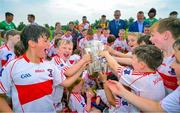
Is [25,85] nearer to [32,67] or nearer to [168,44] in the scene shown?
[32,67]

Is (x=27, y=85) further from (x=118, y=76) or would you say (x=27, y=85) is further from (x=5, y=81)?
(x=118, y=76)

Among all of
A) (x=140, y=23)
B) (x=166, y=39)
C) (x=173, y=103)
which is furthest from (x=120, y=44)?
(x=173, y=103)

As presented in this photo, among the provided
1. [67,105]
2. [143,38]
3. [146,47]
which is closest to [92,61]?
[146,47]

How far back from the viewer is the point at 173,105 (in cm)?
274

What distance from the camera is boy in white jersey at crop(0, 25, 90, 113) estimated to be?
3.34 m

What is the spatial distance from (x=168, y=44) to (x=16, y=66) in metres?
1.71

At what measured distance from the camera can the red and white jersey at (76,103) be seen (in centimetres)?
486

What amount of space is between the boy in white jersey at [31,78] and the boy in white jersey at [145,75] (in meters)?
0.84

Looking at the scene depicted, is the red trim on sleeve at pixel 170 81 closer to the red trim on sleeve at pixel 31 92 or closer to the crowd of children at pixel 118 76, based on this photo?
the crowd of children at pixel 118 76

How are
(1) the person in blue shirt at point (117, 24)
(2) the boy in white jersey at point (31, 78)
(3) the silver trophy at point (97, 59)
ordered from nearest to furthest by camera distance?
1. (2) the boy in white jersey at point (31, 78)
2. (3) the silver trophy at point (97, 59)
3. (1) the person in blue shirt at point (117, 24)

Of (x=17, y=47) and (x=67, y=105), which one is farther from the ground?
(x=17, y=47)

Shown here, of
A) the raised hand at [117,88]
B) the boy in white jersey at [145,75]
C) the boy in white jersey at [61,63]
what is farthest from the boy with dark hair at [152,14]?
the raised hand at [117,88]

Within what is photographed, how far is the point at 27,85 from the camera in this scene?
3369mm

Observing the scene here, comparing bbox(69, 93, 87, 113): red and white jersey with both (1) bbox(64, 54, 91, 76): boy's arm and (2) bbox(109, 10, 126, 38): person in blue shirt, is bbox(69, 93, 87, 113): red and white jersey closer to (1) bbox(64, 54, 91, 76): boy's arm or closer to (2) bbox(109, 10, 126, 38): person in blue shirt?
(1) bbox(64, 54, 91, 76): boy's arm
